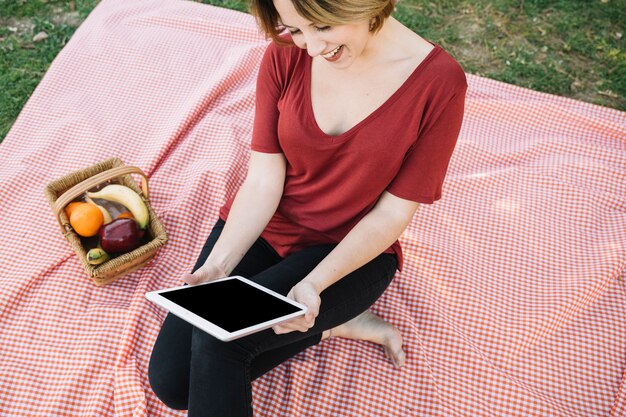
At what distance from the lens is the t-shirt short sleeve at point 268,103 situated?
6.56ft

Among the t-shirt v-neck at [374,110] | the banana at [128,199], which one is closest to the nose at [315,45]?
the t-shirt v-neck at [374,110]

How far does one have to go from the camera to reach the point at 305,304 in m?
1.77

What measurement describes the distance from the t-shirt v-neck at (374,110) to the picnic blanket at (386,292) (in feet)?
3.40

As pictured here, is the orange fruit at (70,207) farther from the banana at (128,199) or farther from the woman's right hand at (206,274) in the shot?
the woman's right hand at (206,274)

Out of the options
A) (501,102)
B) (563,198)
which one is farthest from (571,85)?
(563,198)

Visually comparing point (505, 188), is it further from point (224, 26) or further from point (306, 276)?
point (224, 26)

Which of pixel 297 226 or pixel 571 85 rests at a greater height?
pixel 297 226

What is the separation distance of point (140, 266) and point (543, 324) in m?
1.93

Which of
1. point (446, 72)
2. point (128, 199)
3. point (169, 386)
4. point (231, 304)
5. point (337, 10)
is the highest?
point (337, 10)

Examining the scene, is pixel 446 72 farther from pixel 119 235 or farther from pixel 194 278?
pixel 119 235

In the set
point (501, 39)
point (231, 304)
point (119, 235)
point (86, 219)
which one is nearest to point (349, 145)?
point (231, 304)

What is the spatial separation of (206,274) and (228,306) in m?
0.35

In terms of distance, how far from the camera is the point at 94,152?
3.07 metres

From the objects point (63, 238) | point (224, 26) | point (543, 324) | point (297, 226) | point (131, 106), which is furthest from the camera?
point (224, 26)
